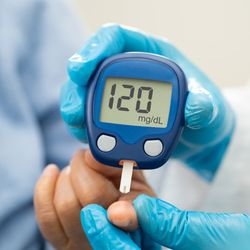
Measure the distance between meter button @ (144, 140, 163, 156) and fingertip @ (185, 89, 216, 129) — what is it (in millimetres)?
45

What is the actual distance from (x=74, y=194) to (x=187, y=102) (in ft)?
0.77

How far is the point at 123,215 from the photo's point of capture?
519 mm

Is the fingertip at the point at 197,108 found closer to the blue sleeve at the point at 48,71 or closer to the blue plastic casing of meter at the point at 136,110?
the blue plastic casing of meter at the point at 136,110

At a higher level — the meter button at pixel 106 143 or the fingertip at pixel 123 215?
the meter button at pixel 106 143

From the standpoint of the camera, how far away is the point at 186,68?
0.80 m

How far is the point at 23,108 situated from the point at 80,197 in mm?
296

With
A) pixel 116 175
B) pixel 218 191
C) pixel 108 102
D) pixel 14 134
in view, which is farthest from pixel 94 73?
pixel 218 191

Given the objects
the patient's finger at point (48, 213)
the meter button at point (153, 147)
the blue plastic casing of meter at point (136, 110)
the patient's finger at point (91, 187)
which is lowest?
the patient's finger at point (48, 213)

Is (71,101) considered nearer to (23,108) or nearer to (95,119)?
(95,119)

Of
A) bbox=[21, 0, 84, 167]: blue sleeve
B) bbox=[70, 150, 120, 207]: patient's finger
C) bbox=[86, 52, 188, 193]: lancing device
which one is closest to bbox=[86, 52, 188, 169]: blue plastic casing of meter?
bbox=[86, 52, 188, 193]: lancing device

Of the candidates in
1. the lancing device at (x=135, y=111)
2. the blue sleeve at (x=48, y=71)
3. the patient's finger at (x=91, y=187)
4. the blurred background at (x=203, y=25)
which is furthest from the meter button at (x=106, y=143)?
the blurred background at (x=203, y=25)

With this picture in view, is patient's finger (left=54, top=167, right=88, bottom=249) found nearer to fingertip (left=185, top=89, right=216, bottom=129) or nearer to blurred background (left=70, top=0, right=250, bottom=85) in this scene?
fingertip (left=185, top=89, right=216, bottom=129)

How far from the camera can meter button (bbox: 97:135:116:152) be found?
549 mm

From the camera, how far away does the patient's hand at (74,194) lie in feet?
2.13
